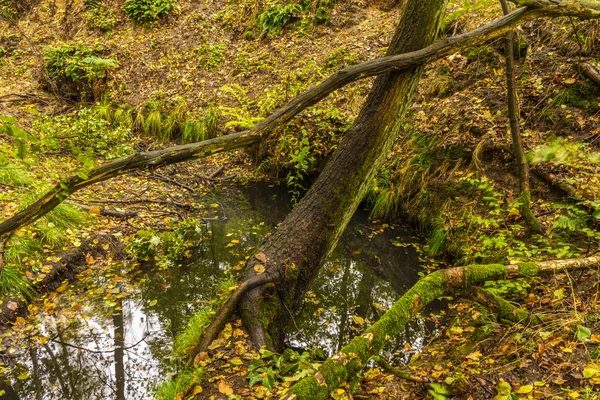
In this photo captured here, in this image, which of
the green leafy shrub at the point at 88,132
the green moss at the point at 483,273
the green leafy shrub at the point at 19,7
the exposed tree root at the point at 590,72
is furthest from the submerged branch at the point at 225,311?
the green leafy shrub at the point at 19,7

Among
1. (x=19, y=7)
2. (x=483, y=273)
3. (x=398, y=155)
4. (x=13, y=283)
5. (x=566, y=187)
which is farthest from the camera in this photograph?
(x=19, y=7)

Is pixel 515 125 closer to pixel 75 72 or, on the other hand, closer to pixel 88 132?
pixel 88 132

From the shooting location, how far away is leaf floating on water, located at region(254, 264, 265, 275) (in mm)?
3463

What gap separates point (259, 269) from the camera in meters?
3.48

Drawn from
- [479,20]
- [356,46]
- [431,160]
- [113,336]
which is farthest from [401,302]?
[356,46]

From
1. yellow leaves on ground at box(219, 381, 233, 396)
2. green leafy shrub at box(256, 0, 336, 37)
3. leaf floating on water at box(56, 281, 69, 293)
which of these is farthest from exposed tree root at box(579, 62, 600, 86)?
leaf floating on water at box(56, 281, 69, 293)

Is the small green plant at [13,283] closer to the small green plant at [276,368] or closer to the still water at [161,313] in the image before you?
the still water at [161,313]

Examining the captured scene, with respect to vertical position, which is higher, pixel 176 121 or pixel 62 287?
pixel 176 121

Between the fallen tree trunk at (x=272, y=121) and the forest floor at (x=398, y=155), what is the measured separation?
0.28 m

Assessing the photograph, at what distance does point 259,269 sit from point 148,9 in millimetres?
10256

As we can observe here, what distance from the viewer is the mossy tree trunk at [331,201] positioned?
10.8 ft

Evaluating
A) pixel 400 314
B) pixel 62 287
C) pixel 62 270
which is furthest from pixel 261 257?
pixel 62 270

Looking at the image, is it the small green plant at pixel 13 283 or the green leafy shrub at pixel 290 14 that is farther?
the green leafy shrub at pixel 290 14

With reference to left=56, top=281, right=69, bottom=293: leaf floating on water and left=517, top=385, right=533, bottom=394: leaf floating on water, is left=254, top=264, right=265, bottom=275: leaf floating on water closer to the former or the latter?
left=517, top=385, right=533, bottom=394: leaf floating on water
